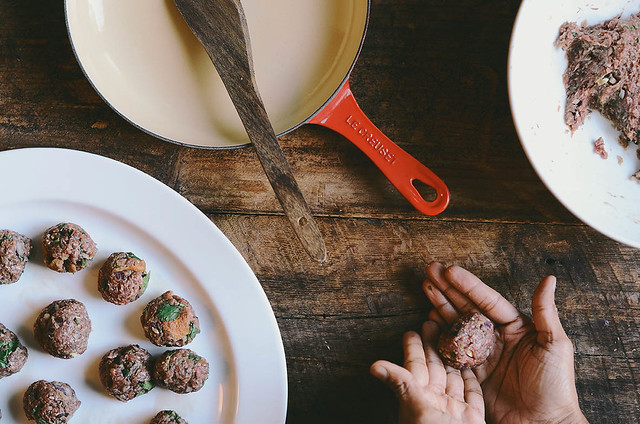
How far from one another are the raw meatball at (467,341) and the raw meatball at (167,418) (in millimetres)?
727

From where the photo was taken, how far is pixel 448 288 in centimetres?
146

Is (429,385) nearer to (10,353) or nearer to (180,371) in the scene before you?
(180,371)

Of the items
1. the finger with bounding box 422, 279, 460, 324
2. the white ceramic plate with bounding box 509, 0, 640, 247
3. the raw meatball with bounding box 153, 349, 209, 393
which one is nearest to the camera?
the white ceramic plate with bounding box 509, 0, 640, 247

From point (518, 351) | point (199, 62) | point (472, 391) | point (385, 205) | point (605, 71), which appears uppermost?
point (605, 71)

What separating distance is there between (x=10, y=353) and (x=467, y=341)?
1196 millimetres

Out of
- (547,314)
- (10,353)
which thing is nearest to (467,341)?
(547,314)

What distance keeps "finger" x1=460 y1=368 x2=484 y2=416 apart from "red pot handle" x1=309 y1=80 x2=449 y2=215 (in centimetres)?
47

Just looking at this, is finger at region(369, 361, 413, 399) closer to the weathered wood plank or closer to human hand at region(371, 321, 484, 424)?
human hand at region(371, 321, 484, 424)

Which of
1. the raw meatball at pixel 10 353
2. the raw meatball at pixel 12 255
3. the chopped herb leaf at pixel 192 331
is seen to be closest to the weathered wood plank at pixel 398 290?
the chopped herb leaf at pixel 192 331

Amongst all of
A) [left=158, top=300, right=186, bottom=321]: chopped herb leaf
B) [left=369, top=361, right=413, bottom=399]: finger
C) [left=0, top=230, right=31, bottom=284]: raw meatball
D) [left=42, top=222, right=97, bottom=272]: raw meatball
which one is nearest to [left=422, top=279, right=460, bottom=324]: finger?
[left=369, top=361, right=413, bottom=399]: finger

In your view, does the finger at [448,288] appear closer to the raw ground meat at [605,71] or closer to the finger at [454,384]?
the finger at [454,384]

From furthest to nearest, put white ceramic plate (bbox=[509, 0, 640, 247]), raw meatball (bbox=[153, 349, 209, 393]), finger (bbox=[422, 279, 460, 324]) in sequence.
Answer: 1. finger (bbox=[422, 279, 460, 324])
2. raw meatball (bbox=[153, 349, 209, 393])
3. white ceramic plate (bbox=[509, 0, 640, 247])

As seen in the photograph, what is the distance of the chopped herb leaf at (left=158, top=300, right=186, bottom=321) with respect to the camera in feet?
4.45

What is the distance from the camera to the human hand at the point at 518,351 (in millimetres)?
1336
